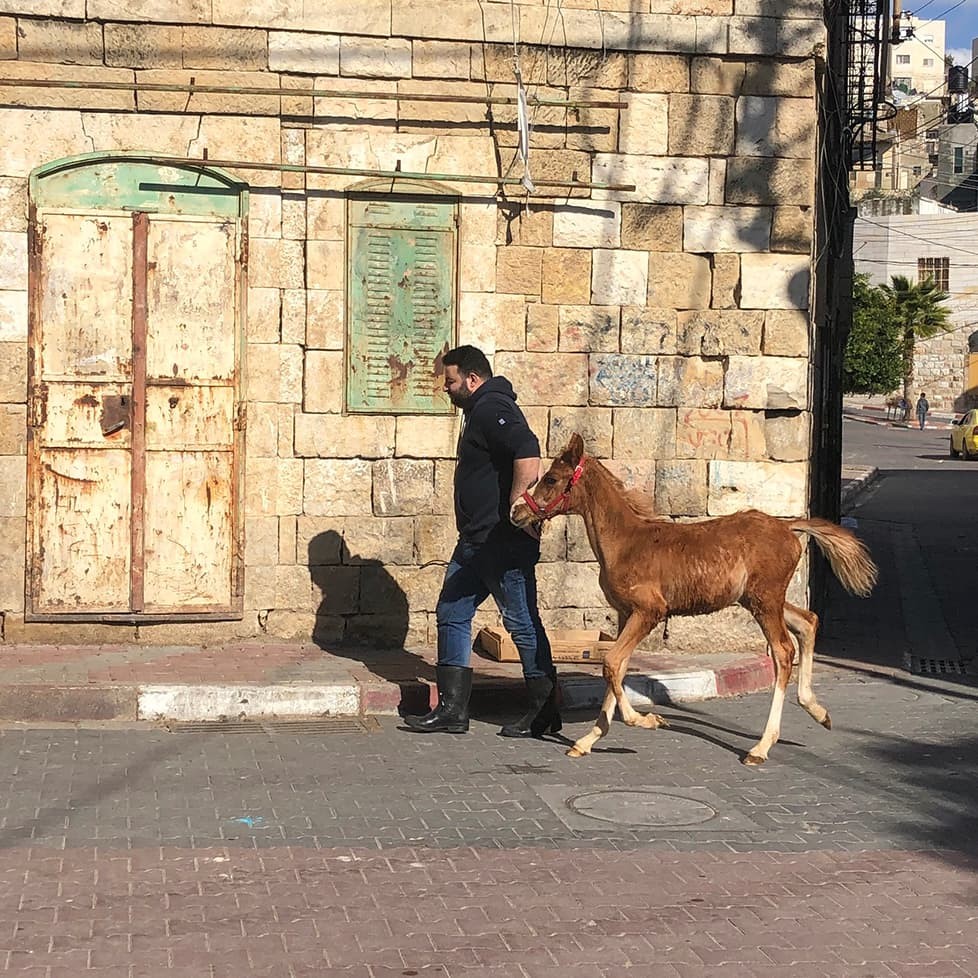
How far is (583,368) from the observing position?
11.3m

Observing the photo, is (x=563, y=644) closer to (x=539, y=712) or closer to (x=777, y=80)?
(x=539, y=712)

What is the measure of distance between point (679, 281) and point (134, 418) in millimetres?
4067

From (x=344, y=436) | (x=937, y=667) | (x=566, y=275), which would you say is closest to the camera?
(x=344, y=436)

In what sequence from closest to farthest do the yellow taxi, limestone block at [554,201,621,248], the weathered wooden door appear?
the weathered wooden door, limestone block at [554,201,621,248], the yellow taxi

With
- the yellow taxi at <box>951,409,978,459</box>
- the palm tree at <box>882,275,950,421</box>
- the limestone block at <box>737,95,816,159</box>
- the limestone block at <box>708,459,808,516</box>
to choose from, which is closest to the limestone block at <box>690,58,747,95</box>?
the limestone block at <box>737,95,816,159</box>

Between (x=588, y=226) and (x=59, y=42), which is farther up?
(x=59, y=42)

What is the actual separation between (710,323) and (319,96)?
3278 mm

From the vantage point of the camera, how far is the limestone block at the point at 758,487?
11.5 meters

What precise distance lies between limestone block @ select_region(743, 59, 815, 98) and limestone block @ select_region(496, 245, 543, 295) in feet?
6.67

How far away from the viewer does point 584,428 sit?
37.2 feet

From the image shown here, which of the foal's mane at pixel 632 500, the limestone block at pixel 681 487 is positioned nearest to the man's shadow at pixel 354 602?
the limestone block at pixel 681 487

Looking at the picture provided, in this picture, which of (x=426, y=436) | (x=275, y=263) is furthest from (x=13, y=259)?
(x=426, y=436)

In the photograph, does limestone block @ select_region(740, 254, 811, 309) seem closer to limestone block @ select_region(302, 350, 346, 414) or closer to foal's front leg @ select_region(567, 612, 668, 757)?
limestone block @ select_region(302, 350, 346, 414)

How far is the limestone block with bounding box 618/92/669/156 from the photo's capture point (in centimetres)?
1128
